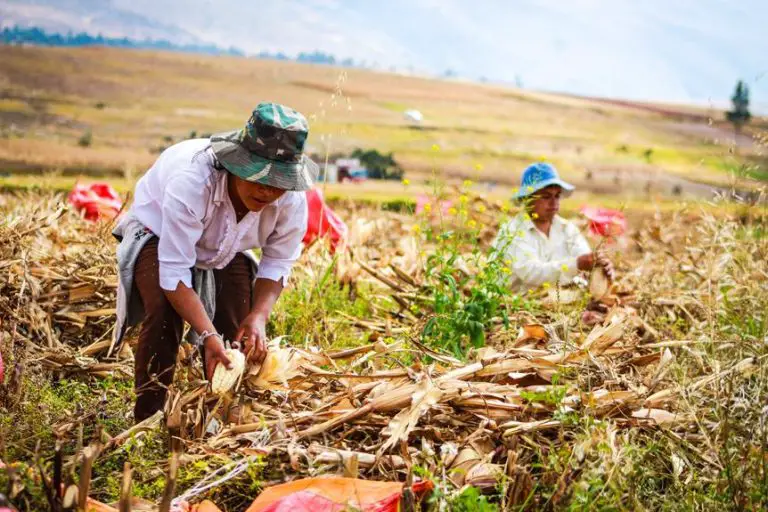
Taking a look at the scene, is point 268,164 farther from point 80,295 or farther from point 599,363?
point 80,295

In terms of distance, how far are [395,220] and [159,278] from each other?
401cm

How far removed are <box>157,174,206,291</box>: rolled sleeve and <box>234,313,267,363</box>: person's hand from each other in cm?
28

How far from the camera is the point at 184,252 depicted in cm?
251

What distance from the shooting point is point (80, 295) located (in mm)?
3672

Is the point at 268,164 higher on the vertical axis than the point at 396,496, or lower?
higher

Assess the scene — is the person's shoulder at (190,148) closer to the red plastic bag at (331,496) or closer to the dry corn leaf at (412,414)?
the dry corn leaf at (412,414)

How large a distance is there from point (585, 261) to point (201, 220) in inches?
85.3

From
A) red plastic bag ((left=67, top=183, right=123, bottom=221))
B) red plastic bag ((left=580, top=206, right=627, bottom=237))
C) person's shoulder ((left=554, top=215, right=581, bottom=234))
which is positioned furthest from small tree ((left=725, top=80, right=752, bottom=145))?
red plastic bag ((left=67, top=183, right=123, bottom=221))

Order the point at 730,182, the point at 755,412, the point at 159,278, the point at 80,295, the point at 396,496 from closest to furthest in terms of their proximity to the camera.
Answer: the point at 396,496
the point at 755,412
the point at 159,278
the point at 730,182
the point at 80,295

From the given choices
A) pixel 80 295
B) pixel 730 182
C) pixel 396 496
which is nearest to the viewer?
pixel 396 496

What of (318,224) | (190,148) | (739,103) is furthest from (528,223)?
(739,103)

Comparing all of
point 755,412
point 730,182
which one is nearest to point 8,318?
point 755,412

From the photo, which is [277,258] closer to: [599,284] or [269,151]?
[269,151]

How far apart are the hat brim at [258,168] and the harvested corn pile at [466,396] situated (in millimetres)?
584
